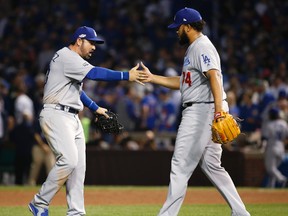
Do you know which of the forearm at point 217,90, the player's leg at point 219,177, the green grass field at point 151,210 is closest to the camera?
the forearm at point 217,90

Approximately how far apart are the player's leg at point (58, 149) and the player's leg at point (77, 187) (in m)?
0.12

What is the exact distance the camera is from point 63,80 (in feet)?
28.7

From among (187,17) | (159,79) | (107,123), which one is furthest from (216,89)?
(107,123)

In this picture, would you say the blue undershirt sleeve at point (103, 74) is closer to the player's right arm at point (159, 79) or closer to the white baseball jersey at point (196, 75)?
the player's right arm at point (159, 79)

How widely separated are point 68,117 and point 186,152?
1399mm

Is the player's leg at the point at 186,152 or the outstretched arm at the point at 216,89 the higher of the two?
the outstretched arm at the point at 216,89

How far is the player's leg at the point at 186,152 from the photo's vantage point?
8.05 meters

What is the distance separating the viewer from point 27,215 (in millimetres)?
10242

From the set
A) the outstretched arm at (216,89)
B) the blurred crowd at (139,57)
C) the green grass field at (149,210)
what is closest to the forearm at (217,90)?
the outstretched arm at (216,89)

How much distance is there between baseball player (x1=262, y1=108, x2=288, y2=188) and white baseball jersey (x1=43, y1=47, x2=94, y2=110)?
8.58 metres

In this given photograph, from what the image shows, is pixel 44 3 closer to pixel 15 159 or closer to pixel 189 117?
pixel 15 159

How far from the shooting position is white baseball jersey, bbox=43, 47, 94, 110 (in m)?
8.69

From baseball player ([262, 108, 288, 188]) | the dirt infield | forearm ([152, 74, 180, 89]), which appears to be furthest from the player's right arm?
baseball player ([262, 108, 288, 188])

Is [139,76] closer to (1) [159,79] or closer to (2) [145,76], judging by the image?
(2) [145,76]
